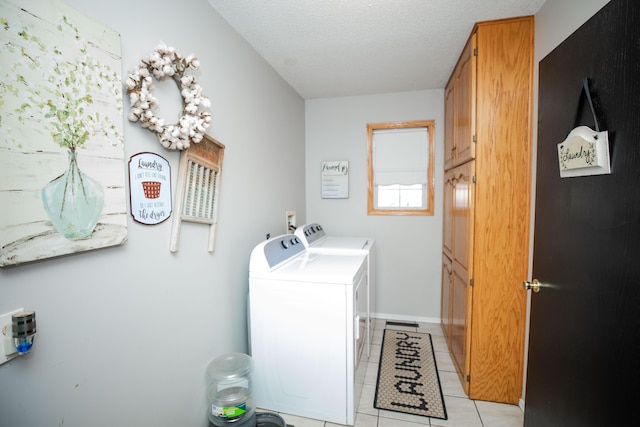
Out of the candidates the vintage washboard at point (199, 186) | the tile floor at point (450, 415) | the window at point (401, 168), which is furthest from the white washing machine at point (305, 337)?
the window at point (401, 168)

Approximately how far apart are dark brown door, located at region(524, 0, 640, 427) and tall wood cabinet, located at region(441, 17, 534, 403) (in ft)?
1.82

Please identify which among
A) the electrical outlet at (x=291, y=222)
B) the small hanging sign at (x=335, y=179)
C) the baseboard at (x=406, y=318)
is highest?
the small hanging sign at (x=335, y=179)

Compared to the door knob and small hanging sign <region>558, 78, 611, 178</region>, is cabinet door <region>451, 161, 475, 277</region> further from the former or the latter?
small hanging sign <region>558, 78, 611, 178</region>

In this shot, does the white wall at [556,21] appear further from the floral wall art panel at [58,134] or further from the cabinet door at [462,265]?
the floral wall art panel at [58,134]

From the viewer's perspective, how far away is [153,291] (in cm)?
128

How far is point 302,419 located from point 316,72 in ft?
8.86

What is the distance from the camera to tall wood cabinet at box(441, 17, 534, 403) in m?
1.82

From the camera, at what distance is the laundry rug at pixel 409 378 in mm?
1948

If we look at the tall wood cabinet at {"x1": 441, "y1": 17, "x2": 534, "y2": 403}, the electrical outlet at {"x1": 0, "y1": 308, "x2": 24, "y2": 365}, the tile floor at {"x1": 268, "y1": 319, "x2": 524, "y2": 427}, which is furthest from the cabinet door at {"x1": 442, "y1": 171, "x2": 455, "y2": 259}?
the electrical outlet at {"x1": 0, "y1": 308, "x2": 24, "y2": 365}

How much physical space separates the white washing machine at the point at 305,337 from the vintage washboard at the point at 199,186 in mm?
452

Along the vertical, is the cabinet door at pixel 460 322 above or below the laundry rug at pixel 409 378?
above

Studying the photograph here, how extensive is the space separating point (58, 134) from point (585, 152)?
66.8 inches

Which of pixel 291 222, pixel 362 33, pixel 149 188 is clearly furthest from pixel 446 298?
pixel 149 188

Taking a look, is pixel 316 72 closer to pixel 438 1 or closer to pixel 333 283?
pixel 438 1
